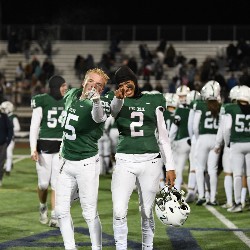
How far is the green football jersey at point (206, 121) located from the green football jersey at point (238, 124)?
0.79m

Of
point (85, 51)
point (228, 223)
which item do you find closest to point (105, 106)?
point (228, 223)

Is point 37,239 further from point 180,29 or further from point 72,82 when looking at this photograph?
point 180,29

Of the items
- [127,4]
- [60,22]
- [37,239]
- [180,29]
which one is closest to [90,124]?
[37,239]

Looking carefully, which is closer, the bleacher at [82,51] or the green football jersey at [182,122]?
the green football jersey at [182,122]

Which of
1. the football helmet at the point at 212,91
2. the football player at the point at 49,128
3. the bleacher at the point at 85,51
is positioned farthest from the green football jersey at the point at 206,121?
the bleacher at the point at 85,51

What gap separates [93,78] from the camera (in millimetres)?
8422

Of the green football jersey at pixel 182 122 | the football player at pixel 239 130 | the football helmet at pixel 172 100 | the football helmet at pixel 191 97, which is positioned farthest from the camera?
the football helmet at pixel 172 100

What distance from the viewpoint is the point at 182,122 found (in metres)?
14.8

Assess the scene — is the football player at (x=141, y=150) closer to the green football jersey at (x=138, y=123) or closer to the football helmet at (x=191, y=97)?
the green football jersey at (x=138, y=123)

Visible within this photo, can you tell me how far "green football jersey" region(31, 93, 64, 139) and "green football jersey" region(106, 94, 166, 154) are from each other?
109 inches

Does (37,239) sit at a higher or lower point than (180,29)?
lower

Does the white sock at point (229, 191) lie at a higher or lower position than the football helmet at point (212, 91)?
lower

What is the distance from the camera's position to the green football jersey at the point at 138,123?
8.65m

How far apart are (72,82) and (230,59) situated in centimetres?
645
